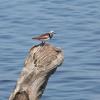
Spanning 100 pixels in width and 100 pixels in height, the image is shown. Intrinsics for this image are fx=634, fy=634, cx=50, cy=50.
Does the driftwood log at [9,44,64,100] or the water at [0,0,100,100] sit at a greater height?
the water at [0,0,100,100]

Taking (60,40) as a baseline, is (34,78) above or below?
below

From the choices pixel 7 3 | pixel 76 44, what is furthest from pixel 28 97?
pixel 7 3

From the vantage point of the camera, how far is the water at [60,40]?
1631 centimetres

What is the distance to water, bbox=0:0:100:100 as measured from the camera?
53.5 ft

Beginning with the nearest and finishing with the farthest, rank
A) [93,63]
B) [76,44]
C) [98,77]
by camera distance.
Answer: [98,77]
[93,63]
[76,44]

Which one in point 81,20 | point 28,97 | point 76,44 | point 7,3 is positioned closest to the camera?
point 28,97

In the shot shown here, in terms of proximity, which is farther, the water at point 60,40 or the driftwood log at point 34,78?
the water at point 60,40

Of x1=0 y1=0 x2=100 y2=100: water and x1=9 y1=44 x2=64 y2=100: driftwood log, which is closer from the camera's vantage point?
x1=9 y1=44 x2=64 y2=100: driftwood log

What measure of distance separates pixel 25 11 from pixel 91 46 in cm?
476

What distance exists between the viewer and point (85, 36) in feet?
67.2

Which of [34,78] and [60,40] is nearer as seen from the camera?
[34,78]

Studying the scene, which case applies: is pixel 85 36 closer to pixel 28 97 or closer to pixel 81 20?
pixel 81 20

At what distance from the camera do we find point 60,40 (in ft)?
64.8

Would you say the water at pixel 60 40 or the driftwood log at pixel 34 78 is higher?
the water at pixel 60 40
